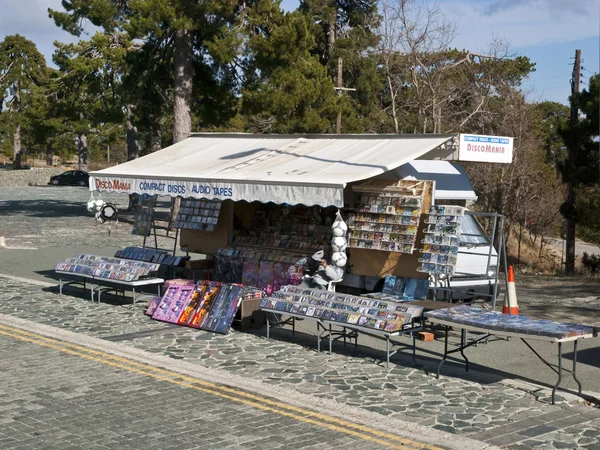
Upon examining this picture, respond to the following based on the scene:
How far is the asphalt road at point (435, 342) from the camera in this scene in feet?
32.7

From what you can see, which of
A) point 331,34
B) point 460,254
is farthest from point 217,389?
point 331,34

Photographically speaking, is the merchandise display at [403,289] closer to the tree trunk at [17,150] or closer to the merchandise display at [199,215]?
the merchandise display at [199,215]

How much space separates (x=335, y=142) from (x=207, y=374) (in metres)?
5.65

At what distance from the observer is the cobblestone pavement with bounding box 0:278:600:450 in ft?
24.5

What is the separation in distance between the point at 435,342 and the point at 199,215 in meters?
6.24

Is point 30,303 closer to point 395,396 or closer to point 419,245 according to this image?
point 419,245

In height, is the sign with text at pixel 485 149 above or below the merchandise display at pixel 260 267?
above

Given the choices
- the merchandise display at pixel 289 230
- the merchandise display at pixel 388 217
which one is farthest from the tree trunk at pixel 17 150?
the merchandise display at pixel 388 217

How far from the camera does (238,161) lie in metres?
13.9

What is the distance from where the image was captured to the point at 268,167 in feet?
42.5

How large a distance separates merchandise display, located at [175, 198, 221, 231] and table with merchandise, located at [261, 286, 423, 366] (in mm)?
4499

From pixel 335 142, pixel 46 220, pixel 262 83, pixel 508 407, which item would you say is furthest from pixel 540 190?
pixel 508 407

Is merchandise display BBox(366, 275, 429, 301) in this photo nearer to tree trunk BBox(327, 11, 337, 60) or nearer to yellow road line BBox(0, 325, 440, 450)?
yellow road line BBox(0, 325, 440, 450)

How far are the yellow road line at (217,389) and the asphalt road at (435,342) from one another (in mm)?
2478
